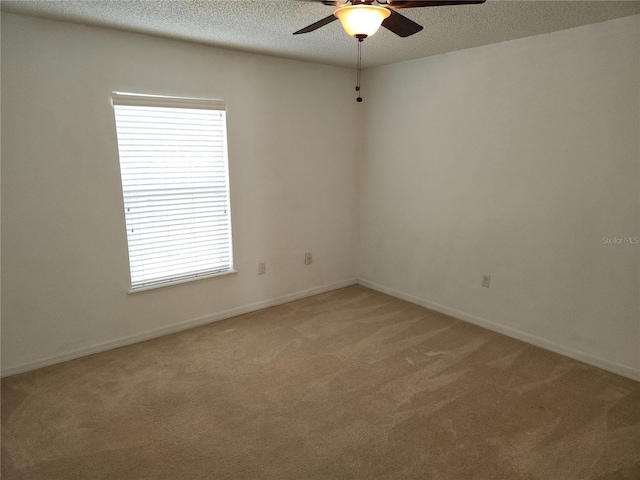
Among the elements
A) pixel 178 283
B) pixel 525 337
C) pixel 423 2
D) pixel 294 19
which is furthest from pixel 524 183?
pixel 178 283

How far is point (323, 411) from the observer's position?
8.52 feet

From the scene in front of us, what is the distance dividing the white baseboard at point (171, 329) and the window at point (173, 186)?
0.40 metres

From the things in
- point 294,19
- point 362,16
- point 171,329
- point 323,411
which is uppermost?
point 294,19

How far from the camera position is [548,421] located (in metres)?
2.49

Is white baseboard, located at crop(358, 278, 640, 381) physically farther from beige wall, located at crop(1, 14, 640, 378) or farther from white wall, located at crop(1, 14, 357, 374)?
white wall, located at crop(1, 14, 357, 374)

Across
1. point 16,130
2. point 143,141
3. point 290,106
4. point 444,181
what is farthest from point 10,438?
point 444,181

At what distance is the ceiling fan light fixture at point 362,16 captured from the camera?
1.84 meters

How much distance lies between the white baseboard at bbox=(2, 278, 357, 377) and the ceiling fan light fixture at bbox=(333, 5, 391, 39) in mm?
2809

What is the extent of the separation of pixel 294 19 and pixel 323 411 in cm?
246

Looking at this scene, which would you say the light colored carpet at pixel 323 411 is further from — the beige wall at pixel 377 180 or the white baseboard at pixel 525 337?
the beige wall at pixel 377 180

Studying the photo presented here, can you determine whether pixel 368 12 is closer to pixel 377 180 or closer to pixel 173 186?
pixel 173 186

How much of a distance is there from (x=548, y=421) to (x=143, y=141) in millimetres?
3363

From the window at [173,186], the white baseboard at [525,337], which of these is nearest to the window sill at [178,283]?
the window at [173,186]

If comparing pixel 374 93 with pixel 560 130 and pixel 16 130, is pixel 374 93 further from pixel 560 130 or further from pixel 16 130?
pixel 16 130
